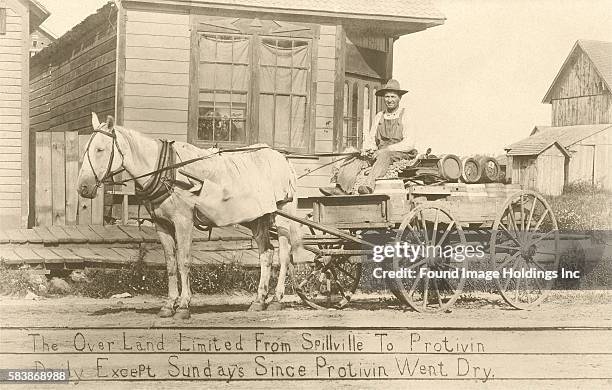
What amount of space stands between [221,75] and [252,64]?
405mm

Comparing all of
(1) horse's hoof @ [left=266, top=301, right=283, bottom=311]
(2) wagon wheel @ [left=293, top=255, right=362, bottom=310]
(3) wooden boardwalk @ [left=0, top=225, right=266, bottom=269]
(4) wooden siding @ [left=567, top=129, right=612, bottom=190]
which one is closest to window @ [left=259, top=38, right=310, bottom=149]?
(3) wooden boardwalk @ [left=0, top=225, right=266, bottom=269]

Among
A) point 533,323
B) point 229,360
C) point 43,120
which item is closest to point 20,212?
point 43,120

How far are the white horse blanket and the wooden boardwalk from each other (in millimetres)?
1230

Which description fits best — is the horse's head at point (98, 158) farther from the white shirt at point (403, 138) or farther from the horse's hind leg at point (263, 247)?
the white shirt at point (403, 138)

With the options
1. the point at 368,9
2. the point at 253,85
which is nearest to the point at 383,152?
the point at 253,85

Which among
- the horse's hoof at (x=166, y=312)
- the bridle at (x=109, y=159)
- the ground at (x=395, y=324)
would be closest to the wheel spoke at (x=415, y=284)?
the ground at (x=395, y=324)

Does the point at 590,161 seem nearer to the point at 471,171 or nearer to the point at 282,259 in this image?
the point at 471,171

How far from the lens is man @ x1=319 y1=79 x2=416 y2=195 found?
739 centimetres

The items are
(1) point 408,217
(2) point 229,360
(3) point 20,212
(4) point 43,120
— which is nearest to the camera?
(2) point 229,360

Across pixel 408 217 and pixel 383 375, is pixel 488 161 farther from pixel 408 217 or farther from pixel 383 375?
pixel 383 375

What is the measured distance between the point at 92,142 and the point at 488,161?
3.57 m

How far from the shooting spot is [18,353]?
627 centimetres

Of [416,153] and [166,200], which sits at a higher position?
[416,153]

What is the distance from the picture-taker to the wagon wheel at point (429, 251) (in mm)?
6996
